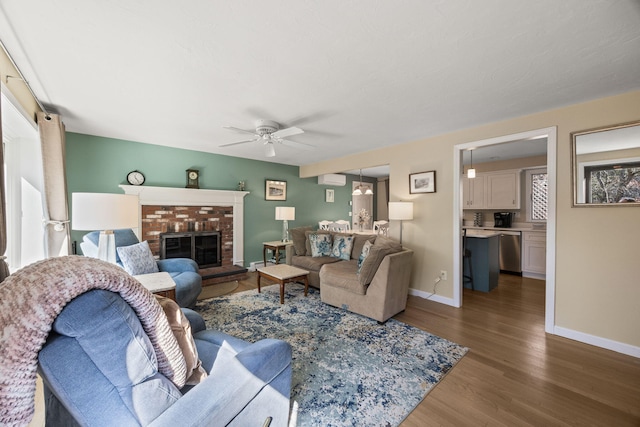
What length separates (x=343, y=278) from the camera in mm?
3275

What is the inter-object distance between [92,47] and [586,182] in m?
4.22

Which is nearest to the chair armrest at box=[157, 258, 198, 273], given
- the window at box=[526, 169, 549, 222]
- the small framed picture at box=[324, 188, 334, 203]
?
the small framed picture at box=[324, 188, 334, 203]

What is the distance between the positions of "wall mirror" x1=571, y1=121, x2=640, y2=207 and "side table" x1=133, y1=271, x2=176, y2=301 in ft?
13.3

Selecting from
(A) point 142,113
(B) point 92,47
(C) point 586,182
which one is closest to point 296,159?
(A) point 142,113

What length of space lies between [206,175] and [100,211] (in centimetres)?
276

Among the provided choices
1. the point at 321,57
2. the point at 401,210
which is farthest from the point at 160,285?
the point at 401,210

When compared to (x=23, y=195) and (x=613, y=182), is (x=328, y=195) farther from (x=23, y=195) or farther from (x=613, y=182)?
(x=23, y=195)

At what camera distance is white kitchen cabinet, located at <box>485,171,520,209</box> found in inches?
199

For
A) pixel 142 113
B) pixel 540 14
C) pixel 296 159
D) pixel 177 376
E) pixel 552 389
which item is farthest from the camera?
pixel 296 159

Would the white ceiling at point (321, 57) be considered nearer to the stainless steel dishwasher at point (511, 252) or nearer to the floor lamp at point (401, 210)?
the floor lamp at point (401, 210)

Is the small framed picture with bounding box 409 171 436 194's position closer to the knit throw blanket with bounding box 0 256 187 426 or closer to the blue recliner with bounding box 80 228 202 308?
the blue recliner with bounding box 80 228 202 308

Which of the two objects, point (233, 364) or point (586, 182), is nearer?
point (233, 364)

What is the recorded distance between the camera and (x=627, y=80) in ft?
6.97

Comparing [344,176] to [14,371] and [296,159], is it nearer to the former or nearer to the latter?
[296,159]
